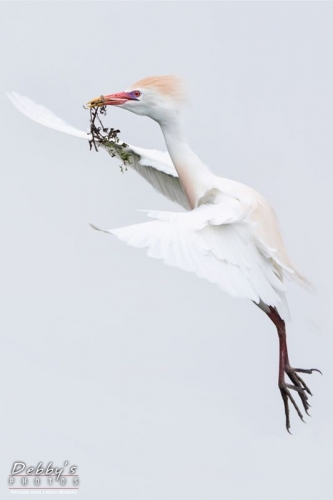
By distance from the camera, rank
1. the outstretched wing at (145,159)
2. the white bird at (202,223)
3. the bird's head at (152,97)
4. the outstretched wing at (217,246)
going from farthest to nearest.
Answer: the outstretched wing at (145,159), the bird's head at (152,97), the white bird at (202,223), the outstretched wing at (217,246)

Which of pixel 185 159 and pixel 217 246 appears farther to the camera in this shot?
pixel 185 159

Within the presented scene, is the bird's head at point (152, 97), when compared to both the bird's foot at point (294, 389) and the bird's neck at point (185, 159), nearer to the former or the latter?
the bird's neck at point (185, 159)

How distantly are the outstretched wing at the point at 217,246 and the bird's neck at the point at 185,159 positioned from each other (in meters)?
0.51

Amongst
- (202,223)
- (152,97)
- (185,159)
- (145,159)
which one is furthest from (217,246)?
(145,159)

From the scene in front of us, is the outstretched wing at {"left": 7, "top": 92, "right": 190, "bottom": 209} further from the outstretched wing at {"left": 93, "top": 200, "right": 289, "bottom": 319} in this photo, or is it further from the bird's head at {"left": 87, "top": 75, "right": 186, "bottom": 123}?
the outstretched wing at {"left": 93, "top": 200, "right": 289, "bottom": 319}

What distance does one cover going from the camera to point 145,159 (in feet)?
29.2

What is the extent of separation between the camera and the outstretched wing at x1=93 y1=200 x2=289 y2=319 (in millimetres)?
6941

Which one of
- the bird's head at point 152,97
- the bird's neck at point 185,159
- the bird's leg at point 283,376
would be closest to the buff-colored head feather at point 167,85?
the bird's head at point 152,97

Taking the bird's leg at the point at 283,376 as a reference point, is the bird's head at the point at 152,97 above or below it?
above

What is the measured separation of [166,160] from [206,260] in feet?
6.18

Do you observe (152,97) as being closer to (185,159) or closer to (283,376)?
(185,159)

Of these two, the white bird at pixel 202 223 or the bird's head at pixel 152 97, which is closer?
the white bird at pixel 202 223

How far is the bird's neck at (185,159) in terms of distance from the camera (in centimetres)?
812

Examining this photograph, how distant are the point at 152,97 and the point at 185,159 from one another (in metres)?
0.45
